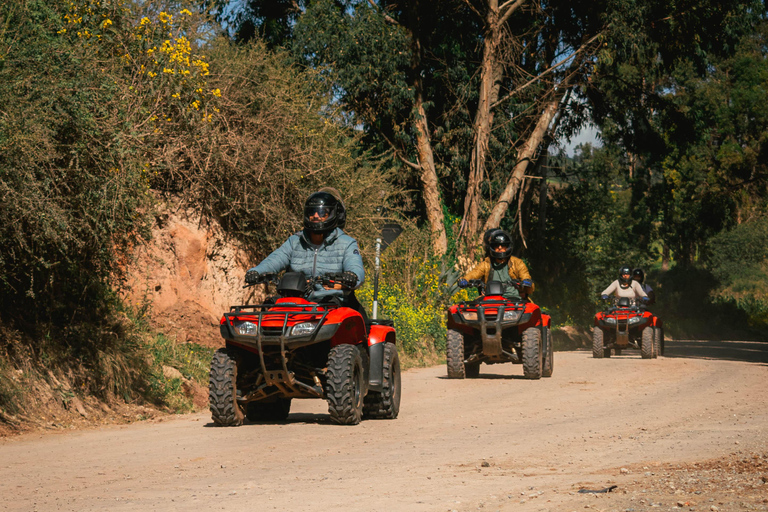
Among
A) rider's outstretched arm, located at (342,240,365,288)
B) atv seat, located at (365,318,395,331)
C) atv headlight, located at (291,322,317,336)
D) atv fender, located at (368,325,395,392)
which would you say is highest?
rider's outstretched arm, located at (342,240,365,288)

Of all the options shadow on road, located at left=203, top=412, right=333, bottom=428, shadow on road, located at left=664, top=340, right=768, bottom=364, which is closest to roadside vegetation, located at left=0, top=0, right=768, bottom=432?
shadow on road, located at left=203, top=412, right=333, bottom=428

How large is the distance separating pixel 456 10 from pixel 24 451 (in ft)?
78.0

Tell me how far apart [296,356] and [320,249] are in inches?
50.9

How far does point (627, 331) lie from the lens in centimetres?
2450

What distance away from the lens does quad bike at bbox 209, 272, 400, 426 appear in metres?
9.85

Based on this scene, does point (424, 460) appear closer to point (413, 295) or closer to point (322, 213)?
point (322, 213)

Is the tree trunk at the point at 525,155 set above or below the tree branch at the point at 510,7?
below

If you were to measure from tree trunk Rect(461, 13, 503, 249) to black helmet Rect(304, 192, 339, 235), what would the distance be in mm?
18598

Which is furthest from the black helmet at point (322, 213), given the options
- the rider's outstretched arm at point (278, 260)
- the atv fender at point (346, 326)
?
the atv fender at point (346, 326)

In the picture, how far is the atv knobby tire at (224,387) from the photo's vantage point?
396 inches

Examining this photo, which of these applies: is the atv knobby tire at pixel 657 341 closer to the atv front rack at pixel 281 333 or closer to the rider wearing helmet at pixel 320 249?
the rider wearing helmet at pixel 320 249

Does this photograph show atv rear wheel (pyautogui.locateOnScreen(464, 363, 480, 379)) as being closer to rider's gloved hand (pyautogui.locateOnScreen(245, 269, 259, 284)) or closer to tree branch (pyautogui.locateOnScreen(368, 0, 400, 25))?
rider's gloved hand (pyautogui.locateOnScreen(245, 269, 259, 284))

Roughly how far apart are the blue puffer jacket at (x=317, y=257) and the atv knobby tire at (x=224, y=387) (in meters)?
1.13

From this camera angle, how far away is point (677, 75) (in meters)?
55.0
